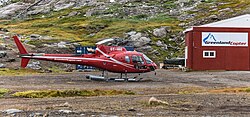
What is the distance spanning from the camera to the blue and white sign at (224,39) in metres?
55.3

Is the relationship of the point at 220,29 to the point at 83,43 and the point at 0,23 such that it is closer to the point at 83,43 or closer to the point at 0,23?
the point at 83,43

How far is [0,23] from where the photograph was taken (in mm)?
120438

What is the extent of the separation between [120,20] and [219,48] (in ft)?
158

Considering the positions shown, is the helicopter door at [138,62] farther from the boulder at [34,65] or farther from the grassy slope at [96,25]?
the grassy slope at [96,25]

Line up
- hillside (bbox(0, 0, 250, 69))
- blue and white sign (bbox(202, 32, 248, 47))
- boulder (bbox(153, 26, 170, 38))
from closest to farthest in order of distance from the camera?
1. blue and white sign (bbox(202, 32, 248, 47))
2. hillside (bbox(0, 0, 250, 69))
3. boulder (bbox(153, 26, 170, 38))

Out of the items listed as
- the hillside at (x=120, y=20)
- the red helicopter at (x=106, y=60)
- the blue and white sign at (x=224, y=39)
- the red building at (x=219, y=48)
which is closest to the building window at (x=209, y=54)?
the red building at (x=219, y=48)

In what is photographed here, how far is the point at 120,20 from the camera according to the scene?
10194 cm

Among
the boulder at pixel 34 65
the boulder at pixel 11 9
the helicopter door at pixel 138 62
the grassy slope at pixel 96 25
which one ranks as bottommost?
the boulder at pixel 34 65

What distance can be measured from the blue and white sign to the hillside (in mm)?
11644

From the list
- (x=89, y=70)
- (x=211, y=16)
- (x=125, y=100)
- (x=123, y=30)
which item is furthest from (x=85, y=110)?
(x=211, y=16)

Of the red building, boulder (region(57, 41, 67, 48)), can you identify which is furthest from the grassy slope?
the red building

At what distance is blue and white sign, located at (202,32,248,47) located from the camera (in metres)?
55.3

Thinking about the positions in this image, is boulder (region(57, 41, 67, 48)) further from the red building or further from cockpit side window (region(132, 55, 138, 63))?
cockpit side window (region(132, 55, 138, 63))

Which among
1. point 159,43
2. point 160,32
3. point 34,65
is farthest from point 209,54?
point 160,32
